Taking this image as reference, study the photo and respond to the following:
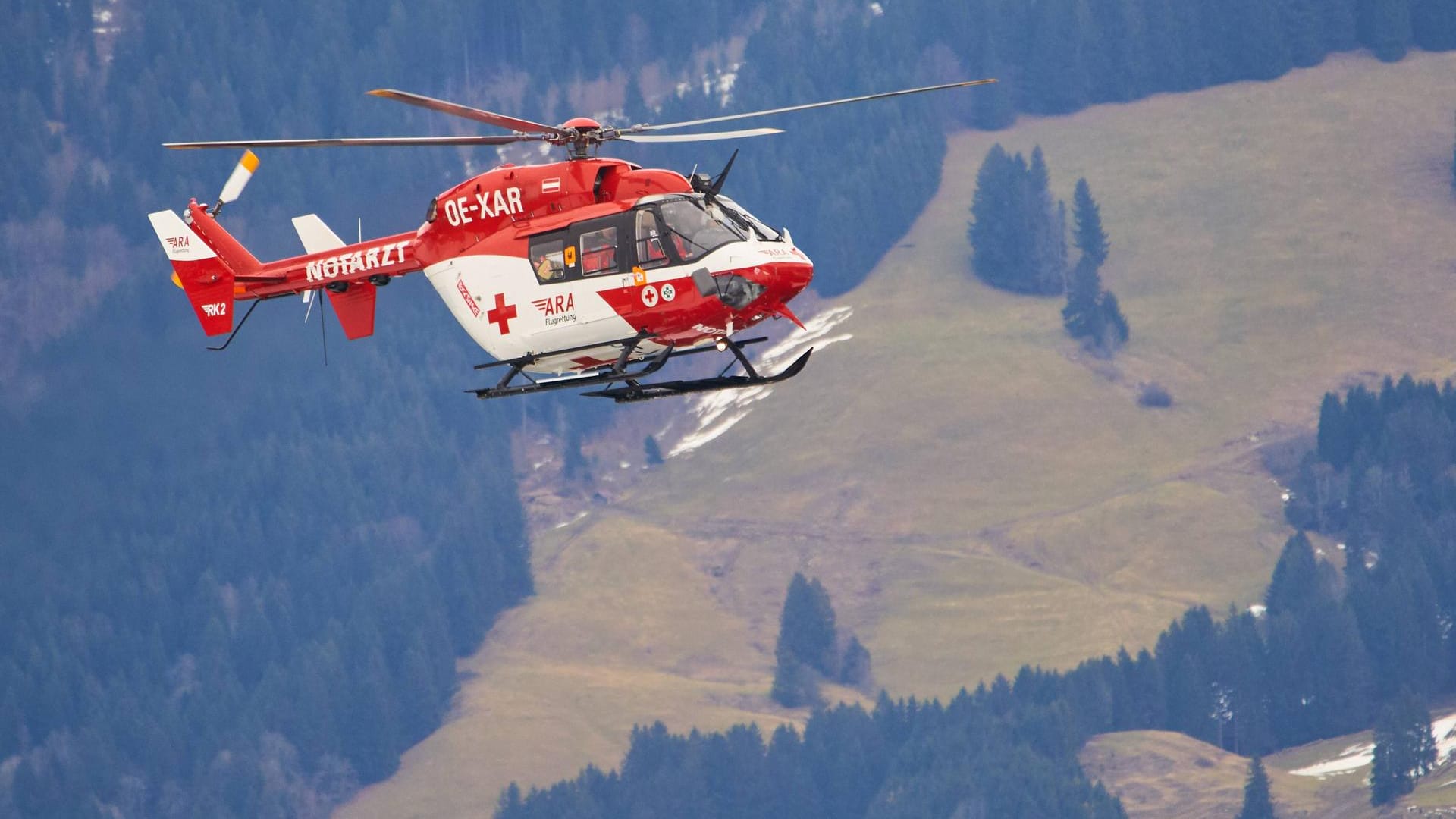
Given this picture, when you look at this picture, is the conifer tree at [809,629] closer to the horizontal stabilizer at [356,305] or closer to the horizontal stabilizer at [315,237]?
the horizontal stabilizer at [315,237]

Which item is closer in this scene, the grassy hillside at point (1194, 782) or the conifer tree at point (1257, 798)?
the conifer tree at point (1257, 798)

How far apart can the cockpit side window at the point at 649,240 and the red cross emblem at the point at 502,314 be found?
3.08 m

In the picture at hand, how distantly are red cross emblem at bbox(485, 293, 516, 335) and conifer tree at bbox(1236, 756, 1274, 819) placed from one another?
116 metres

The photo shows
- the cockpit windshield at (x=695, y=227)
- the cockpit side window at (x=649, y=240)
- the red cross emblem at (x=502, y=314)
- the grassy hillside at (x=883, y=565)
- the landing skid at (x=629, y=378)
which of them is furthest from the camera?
the grassy hillside at (x=883, y=565)

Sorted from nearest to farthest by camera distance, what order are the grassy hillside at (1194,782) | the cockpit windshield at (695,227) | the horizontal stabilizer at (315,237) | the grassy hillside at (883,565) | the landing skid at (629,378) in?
the landing skid at (629,378)
the cockpit windshield at (695,227)
the horizontal stabilizer at (315,237)
the grassy hillside at (1194,782)
the grassy hillside at (883,565)

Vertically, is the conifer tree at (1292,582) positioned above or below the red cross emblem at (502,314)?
below

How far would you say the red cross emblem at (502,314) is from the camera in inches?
1924

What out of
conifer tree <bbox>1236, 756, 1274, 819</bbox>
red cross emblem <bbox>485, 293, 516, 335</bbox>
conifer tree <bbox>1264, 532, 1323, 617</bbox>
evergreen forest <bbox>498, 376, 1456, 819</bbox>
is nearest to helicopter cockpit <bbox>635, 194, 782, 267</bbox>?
red cross emblem <bbox>485, 293, 516, 335</bbox>

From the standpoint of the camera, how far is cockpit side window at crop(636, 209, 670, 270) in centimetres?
4700

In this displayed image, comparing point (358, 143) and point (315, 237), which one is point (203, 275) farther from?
point (358, 143)

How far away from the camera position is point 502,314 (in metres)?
49.0

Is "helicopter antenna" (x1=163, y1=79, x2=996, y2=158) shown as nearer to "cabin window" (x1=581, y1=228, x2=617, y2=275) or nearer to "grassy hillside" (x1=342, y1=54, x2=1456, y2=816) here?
"cabin window" (x1=581, y1=228, x2=617, y2=275)

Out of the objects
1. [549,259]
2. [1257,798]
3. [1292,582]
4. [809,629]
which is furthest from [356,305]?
[1292,582]

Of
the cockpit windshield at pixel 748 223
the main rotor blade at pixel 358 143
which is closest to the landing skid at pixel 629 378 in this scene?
the cockpit windshield at pixel 748 223
